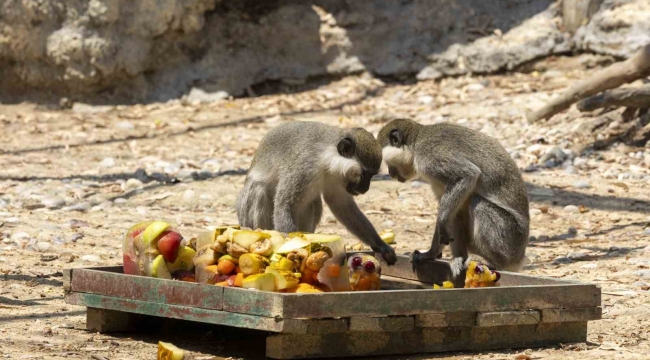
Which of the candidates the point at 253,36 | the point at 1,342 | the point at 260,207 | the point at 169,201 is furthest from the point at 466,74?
the point at 1,342

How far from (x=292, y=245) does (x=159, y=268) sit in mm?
790

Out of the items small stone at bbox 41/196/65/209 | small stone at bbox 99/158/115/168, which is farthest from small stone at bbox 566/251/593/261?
small stone at bbox 99/158/115/168

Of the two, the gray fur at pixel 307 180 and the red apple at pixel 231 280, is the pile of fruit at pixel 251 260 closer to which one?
the red apple at pixel 231 280

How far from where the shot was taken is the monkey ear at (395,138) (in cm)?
728

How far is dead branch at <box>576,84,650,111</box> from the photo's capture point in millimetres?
11547

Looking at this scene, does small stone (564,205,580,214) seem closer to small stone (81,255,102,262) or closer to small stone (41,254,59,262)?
small stone (81,255,102,262)

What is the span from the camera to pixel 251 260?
213 inches

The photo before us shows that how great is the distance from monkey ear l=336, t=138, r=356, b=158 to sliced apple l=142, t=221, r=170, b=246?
65.9 inches

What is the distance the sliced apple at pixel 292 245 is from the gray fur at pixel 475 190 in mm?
1645

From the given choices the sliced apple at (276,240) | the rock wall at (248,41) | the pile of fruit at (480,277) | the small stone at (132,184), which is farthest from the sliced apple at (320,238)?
the rock wall at (248,41)

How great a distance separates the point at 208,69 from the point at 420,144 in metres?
9.22

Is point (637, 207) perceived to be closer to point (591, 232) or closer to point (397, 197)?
point (591, 232)

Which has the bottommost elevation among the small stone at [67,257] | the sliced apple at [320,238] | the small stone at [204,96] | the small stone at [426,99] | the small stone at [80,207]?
the small stone at [67,257]

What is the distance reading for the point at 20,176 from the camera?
1173 cm
